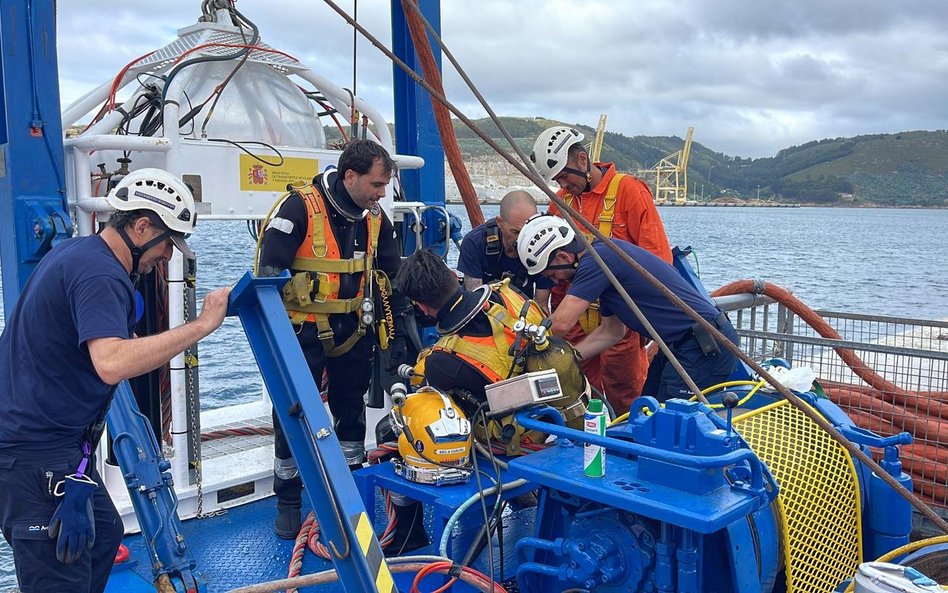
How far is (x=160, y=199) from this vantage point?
9.57 feet

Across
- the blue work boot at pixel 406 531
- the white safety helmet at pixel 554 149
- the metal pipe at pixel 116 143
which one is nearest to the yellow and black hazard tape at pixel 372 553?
the blue work boot at pixel 406 531

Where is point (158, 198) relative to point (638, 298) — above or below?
above

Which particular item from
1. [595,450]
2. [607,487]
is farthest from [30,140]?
[607,487]

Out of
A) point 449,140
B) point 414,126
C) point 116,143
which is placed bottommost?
point 116,143

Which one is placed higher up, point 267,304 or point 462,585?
point 267,304

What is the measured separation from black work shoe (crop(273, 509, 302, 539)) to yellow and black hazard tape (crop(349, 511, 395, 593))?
6.13 feet

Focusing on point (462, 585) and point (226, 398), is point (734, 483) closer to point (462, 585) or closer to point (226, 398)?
point (462, 585)

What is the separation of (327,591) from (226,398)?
1000 centimetres

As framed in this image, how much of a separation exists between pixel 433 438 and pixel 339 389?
134 centimetres

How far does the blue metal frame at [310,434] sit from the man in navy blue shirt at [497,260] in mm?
2373

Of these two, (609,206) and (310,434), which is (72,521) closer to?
(310,434)

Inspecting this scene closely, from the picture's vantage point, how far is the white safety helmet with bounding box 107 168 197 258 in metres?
2.89

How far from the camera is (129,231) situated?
2.91m

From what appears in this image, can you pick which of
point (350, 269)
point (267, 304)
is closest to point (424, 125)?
point (350, 269)
